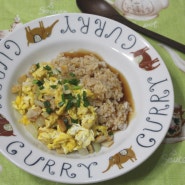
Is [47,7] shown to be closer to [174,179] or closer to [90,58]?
[90,58]

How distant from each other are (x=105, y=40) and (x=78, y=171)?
70 centimetres

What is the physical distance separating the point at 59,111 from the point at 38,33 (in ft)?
1.41

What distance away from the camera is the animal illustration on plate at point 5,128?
51.0 inches

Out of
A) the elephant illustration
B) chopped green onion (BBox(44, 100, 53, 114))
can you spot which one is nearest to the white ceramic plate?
A: the elephant illustration

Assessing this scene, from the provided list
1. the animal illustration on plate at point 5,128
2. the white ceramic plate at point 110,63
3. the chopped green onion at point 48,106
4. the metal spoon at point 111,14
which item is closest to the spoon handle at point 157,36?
the metal spoon at point 111,14

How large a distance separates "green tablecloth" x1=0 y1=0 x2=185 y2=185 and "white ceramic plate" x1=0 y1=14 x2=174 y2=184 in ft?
0.47

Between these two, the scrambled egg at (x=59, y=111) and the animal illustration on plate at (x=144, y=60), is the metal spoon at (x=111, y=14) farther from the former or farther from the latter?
the scrambled egg at (x=59, y=111)

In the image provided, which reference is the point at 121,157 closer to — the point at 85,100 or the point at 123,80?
the point at 85,100

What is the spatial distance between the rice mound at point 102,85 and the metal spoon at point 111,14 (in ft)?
0.95

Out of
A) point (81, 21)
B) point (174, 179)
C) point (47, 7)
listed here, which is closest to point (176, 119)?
point (174, 179)

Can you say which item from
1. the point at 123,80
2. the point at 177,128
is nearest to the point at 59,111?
the point at 123,80

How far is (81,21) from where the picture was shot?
5.38 ft

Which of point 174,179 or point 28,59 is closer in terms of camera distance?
point 174,179

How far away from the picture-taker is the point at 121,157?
50.5 inches
